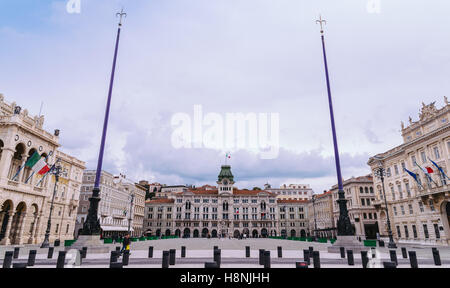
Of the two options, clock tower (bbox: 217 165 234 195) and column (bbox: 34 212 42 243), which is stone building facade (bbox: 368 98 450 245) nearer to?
column (bbox: 34 212 42 243)

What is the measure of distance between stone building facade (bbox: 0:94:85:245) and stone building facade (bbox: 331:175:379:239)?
63.6 meters

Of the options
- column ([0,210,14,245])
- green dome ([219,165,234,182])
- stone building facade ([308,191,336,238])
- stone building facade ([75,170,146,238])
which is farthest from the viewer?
green dome ([219,165,234,182])

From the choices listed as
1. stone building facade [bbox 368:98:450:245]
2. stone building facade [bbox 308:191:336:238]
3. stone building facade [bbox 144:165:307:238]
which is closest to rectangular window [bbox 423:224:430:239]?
stone building facade [bbox 368:98:450:245]

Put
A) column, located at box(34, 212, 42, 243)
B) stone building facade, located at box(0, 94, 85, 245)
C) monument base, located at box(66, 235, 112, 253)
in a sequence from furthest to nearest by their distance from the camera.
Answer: column, located at box(34, 212, 42, 243) < stone building facade, located at box(0, 94, 85, 245) < monument base, located at box(66, 235, 112, 253)

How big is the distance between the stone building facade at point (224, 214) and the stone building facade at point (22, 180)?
2252 inches

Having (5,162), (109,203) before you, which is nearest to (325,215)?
(109,203)

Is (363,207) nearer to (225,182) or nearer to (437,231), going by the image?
(437,231)

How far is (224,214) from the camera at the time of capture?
100125 mm

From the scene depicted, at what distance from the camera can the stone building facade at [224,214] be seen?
322ft

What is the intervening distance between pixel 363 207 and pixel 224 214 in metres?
51.3

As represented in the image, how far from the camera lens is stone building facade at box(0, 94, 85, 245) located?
32062 millimetres
